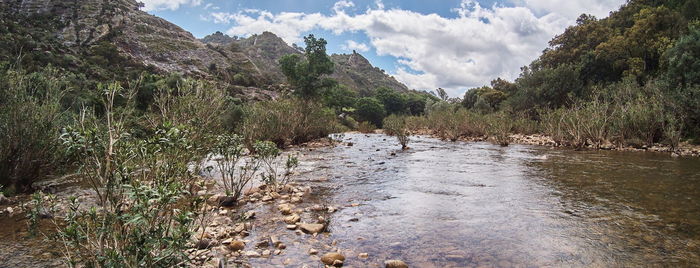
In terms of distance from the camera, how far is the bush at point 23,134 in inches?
312

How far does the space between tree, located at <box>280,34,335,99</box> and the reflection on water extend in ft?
59.5

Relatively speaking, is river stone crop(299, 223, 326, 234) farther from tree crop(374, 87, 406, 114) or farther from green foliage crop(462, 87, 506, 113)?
tree crop(374, 87, 406, 114)

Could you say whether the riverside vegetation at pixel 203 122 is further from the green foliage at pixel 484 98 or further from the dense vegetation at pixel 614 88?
the green foliage at pixel 484 98

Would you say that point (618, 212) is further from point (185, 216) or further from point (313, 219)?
point (185, 216)

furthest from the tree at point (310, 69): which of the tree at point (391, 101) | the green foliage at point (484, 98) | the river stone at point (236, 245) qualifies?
the tree at point (391, 101)

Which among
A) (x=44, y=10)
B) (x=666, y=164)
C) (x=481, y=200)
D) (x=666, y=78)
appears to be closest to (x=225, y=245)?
(x=481, y=200)

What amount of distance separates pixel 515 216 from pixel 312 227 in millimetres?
4307

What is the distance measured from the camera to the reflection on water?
5.25m

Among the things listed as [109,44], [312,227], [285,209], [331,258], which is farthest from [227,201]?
[109,44]

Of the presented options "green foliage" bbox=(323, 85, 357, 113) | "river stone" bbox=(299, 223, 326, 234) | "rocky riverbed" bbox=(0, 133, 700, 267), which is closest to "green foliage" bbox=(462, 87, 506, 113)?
"green foliage" bbox=(323, 85, 357, 113)

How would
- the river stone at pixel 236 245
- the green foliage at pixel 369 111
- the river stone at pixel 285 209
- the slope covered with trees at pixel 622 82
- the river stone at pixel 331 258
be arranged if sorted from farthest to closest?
the green foliage at pixel 369 111 < the slope covered with trees at pixel 622 82 < the river stone at pixel 285 209 < the river stone at pixel 236 245 < the river stone at pixel 331 258

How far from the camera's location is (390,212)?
7707 millimetres

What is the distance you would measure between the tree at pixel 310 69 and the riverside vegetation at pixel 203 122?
0.10 metres

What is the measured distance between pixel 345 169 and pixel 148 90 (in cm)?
2254
